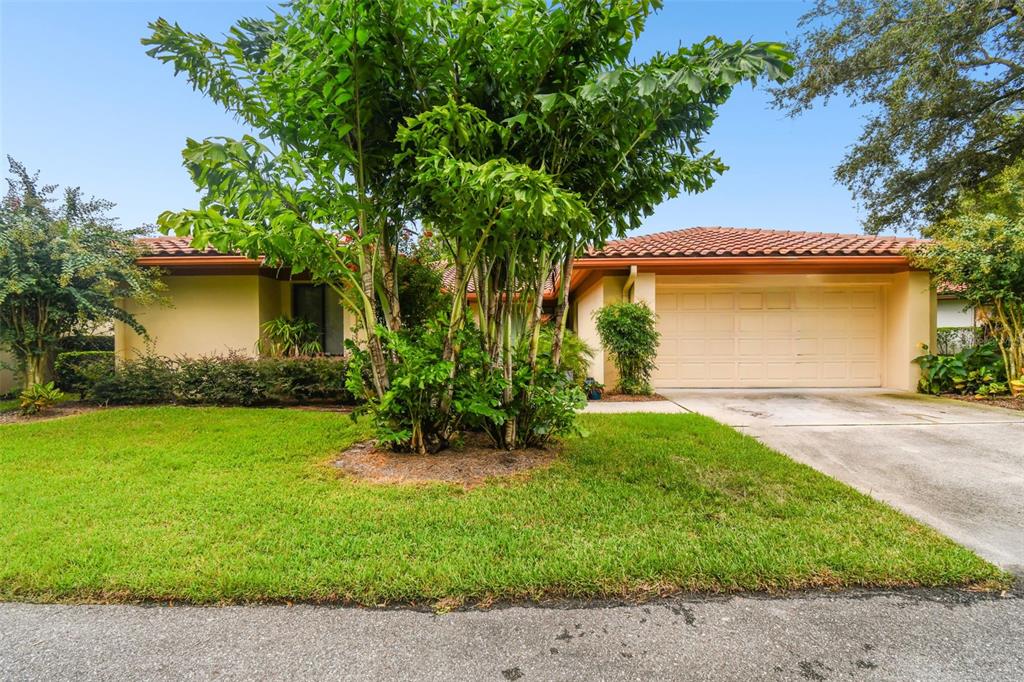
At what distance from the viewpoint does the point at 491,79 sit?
12.3ft

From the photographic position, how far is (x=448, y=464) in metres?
4.07

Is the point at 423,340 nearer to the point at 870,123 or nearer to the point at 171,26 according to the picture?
the point at 171,26

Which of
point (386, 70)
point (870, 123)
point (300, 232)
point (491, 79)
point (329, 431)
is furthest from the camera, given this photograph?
point (870, 123)

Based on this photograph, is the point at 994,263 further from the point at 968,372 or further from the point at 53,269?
the point at 53,269

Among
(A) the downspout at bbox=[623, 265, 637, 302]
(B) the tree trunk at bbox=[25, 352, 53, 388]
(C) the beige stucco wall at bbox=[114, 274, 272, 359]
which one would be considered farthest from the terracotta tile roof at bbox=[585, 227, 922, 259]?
(B) the tree trunk at bbox=[25, 352, 53, 388]

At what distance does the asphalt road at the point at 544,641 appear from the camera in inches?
69.6

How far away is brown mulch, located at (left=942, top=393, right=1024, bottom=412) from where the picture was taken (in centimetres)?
720

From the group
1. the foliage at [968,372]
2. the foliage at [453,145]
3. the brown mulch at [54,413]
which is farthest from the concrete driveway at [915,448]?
the brown mulch at [54,413]

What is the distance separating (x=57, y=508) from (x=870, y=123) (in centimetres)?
1649

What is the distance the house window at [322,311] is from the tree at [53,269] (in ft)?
8.18

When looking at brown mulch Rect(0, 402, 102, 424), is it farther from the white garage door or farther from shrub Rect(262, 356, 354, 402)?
the white garage door

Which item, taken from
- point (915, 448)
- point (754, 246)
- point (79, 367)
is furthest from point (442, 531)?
point (754, 246)

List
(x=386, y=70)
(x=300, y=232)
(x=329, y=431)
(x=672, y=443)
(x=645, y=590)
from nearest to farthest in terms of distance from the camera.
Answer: (x=645, y=590), (x=300, y=232), (x=386, y=70), (x=672, y=443), (x=329, y=431)

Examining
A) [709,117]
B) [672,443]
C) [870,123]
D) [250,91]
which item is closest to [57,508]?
[250,91]
